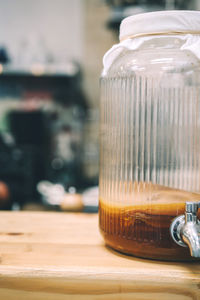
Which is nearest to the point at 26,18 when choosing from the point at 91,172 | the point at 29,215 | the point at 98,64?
the point at 98,64

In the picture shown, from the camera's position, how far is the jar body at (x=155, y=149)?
0.43 metres

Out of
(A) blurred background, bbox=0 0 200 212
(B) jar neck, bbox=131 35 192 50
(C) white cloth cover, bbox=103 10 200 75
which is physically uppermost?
(C) white cloth cover, bbox=103 10 200 75

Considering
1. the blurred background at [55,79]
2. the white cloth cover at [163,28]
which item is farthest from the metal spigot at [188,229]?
the blurred background at [55,79]

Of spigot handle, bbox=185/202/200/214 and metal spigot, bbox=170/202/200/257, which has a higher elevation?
spigot handle, bbox=185/202/200/214

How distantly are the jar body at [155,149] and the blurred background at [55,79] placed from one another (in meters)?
2.21

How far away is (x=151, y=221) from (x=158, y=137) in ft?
0.35

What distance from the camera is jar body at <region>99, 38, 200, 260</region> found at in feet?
1.42

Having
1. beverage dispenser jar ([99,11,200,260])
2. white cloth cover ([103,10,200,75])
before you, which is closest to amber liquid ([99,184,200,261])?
beverage dispenser jar ([99,11,200,260])

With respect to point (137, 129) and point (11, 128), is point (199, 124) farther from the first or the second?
point (11, 128)

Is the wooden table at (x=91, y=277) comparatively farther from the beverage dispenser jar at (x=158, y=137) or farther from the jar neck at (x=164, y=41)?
the jar neck at (x=164, y=41)

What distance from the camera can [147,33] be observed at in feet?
1.50

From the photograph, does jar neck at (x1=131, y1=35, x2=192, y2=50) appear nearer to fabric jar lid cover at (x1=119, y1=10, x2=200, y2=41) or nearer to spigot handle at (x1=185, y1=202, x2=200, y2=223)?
fabric jar lid cover at (x1=119, y1=10, x2=200, y2=41)

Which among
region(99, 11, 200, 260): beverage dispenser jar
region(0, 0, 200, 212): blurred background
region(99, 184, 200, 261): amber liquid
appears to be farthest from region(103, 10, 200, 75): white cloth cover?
region(0, 0, 200, 212): blurred background

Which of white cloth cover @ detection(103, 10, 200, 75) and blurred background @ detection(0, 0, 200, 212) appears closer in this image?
white cloth cover @ detection(103, 10, 200, 75)
